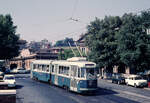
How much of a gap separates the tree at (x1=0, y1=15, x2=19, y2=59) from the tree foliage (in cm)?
1769

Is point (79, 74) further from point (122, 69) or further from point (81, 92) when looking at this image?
point (122, 69)

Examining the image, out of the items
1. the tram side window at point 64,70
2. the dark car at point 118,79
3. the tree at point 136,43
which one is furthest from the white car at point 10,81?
the tree at point 136,43

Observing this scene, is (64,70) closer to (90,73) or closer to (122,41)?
(90,73)

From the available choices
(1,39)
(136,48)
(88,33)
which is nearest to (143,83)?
(136,48)

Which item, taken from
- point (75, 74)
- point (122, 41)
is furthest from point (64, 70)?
point (122, 41)

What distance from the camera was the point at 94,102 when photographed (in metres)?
20.4

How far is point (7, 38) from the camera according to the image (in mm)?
52656

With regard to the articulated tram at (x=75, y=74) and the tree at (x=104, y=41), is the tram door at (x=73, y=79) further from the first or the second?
the tree at (x=104, y=41)

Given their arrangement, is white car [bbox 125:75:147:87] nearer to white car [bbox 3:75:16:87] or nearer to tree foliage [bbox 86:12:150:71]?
tree foliage [bbox 86:12:150:71]

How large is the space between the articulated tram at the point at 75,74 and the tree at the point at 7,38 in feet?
75.6

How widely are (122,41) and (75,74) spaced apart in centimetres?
1631

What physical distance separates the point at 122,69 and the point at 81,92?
3204 centimetres

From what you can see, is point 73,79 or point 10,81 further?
point 10,81

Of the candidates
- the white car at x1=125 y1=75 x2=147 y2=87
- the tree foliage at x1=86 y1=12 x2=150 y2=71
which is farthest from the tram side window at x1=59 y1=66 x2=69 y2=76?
the tree foliage at x1=86 y1=12 x2=150 y2=71
